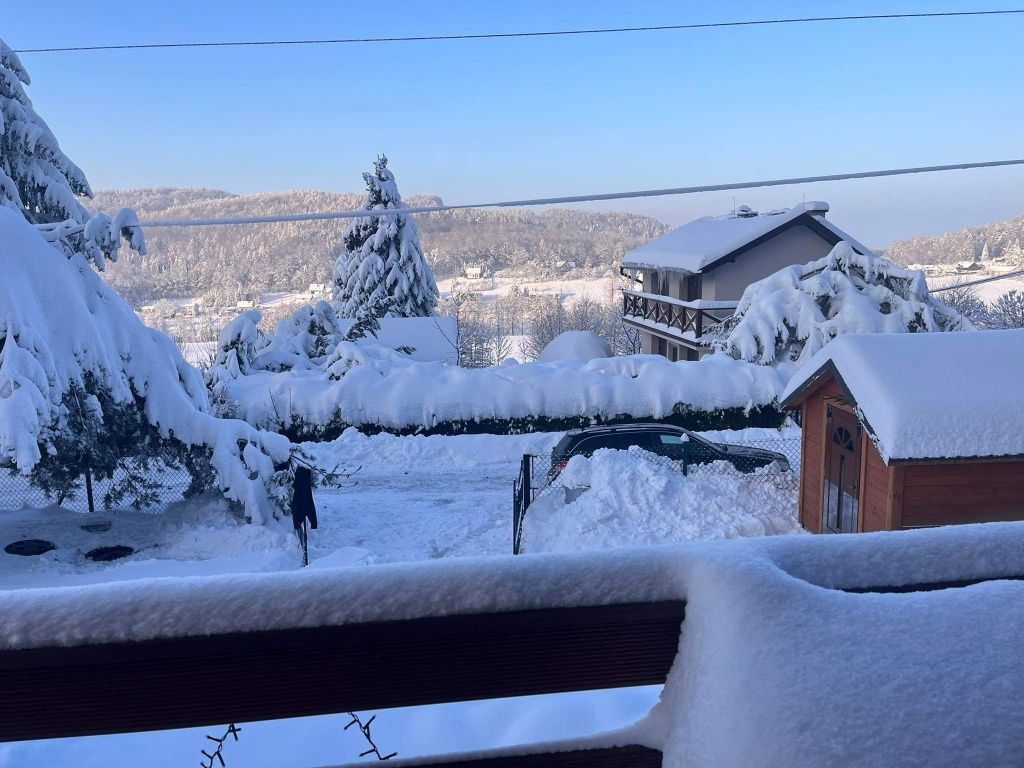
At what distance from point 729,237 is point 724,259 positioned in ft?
5.22

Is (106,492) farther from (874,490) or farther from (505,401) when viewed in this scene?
(874,490)

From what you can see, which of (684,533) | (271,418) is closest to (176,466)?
(271,418)

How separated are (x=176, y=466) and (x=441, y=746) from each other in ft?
33.1

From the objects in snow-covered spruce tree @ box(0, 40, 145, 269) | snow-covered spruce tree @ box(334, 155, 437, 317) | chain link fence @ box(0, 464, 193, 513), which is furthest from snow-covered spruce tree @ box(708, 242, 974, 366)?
snow-covered spruce tree @ box(334, 155, 437, 317)

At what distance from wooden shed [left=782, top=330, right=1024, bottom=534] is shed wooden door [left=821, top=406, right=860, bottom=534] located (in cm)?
2

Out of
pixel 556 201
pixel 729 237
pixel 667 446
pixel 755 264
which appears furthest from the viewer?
pixel 729 237

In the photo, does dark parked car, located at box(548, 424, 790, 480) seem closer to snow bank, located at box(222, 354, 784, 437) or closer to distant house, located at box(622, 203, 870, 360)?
snow bank, located at box(222, 354, 784, 437)

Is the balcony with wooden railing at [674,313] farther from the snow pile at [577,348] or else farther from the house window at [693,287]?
the snow pile at [577,348]

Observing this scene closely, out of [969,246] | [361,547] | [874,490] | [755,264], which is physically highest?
[969,246]

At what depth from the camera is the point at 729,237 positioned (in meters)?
27.6

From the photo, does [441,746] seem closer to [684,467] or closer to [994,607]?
[994,607]

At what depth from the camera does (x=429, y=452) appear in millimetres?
16734

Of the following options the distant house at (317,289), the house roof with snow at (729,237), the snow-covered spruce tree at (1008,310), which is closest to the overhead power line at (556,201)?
the house roof with snow at (729,237)

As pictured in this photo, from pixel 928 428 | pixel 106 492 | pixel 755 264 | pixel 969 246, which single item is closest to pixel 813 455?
pixel 928 428
